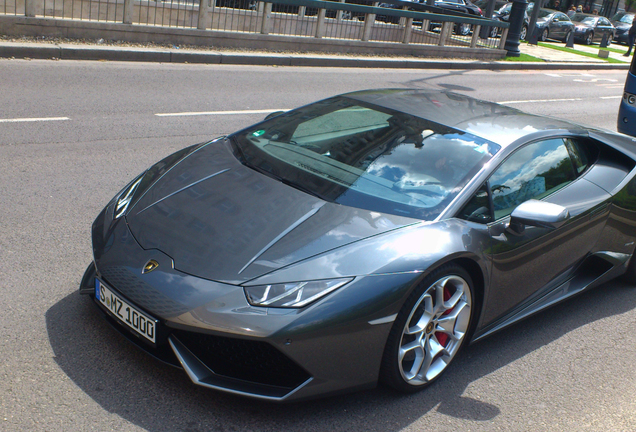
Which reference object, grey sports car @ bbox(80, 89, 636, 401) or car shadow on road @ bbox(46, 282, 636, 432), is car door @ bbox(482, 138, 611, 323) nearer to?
grey sports car @ bbox(80, 89, 636, 401)

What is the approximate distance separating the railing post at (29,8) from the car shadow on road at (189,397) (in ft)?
32.3

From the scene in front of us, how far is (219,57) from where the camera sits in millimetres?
13125

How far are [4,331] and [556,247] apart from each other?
2998 mm

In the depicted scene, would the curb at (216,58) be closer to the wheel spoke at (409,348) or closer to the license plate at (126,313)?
the license plate at (126,313)

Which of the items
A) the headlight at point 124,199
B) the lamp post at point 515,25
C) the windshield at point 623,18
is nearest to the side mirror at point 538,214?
the headlight at point 124,199

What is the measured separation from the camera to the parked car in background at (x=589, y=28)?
33312mm

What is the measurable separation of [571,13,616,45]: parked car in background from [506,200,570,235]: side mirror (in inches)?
1319

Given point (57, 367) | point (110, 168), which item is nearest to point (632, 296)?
point (57, 367)

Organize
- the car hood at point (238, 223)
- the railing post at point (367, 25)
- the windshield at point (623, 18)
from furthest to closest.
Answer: the windshield at point (623, 18) → the railing post at point (367, 25) → the car hood at point (238, 223)

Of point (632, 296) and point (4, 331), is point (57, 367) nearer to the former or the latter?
point (4, 331)

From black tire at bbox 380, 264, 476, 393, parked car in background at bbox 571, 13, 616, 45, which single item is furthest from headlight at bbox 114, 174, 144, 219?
parked car in background at bbox 571, 13, 616, 45

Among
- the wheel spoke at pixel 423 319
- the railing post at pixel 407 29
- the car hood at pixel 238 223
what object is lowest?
the wheel spoke at pixel 423 319

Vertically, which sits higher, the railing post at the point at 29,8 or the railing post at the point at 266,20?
the railing post at the point at 266,20

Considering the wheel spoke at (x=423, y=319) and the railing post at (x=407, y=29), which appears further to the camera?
the railing post at (x=407, y=29)
